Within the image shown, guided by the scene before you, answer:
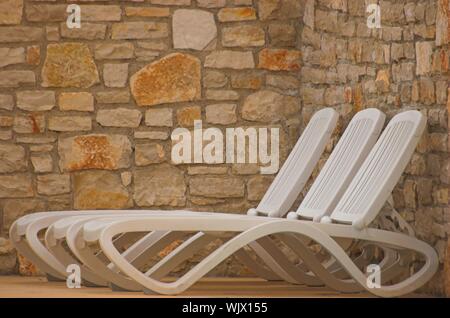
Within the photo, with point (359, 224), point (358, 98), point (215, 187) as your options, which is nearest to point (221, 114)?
point (215, 187)

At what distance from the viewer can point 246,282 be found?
273 inches

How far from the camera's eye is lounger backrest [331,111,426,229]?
223 inches

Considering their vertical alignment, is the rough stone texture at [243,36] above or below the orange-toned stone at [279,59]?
above

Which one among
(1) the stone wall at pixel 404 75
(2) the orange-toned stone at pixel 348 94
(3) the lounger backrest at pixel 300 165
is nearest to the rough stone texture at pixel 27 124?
(3) the lounger backrest at pixel 300 165

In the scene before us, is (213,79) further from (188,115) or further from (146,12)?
(146,12)

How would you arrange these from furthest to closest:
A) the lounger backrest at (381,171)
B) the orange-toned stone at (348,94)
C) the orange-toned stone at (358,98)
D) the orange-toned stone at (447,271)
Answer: the orange-toned stone at (348,94) < the orange-toned stone at (358,98) < the lounger backrest at (381,171) < the orange-toned stone at (447,271)

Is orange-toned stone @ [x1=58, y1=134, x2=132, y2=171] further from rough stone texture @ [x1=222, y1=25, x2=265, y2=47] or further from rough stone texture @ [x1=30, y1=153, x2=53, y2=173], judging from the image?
rough stone texture @ [x1=222, y1=25, x2=265, y2=47]

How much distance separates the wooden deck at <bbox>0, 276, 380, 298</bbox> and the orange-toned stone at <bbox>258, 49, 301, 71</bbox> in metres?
1.51

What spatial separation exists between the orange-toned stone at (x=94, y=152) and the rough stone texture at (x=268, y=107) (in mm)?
835

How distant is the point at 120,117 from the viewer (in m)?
7.46

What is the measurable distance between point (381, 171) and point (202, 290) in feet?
3.76

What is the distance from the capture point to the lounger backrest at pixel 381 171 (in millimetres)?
5660

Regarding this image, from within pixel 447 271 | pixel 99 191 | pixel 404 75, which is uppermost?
pixel 404 75

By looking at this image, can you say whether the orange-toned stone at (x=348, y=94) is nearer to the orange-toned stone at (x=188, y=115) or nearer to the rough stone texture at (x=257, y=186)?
the rough stone texture at (x=257, y=186)
